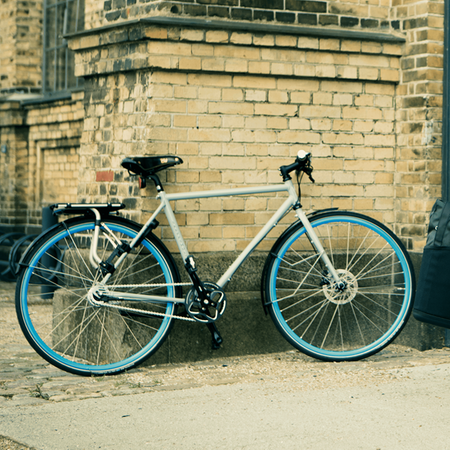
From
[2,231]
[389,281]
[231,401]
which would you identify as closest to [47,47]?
[2,231]

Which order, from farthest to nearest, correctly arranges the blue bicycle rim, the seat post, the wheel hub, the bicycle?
1. the wheel hub
2. the seat post
3. the bicycle
4. the blue bicycle rim

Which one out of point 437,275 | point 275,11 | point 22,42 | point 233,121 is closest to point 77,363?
point 233,121

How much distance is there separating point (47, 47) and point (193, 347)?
21.0ft

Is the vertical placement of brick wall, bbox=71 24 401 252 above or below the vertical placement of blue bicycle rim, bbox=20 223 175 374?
above

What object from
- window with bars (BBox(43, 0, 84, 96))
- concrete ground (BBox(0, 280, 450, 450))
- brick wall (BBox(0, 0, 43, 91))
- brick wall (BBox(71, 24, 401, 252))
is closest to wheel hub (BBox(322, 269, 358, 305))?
concrete ground (BBox(0, 280, 450, 450))

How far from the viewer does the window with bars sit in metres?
9.56

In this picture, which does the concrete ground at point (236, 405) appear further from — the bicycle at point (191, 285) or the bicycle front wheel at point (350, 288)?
the bicycle front wheel at point (350, 288)

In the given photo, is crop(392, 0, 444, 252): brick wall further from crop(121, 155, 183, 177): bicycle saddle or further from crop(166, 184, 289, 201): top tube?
crop(121, 155, 183, 177): bicycle saddle

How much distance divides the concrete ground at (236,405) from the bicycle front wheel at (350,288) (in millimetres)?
307

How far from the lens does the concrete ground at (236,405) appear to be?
3258mm

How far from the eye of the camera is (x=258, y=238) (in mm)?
4660

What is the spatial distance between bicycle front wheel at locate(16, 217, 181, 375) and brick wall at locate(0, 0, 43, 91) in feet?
18.5

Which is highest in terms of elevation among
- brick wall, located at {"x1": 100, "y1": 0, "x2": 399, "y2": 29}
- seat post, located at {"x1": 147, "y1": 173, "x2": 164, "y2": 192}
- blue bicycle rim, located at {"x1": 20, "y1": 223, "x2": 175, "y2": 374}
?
brick wall, located at {"x1": 100, "y1": 0, "x2": 399, "y2": 29}

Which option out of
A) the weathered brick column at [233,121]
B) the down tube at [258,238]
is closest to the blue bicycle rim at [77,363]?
the weathered brick column at [233,121]
